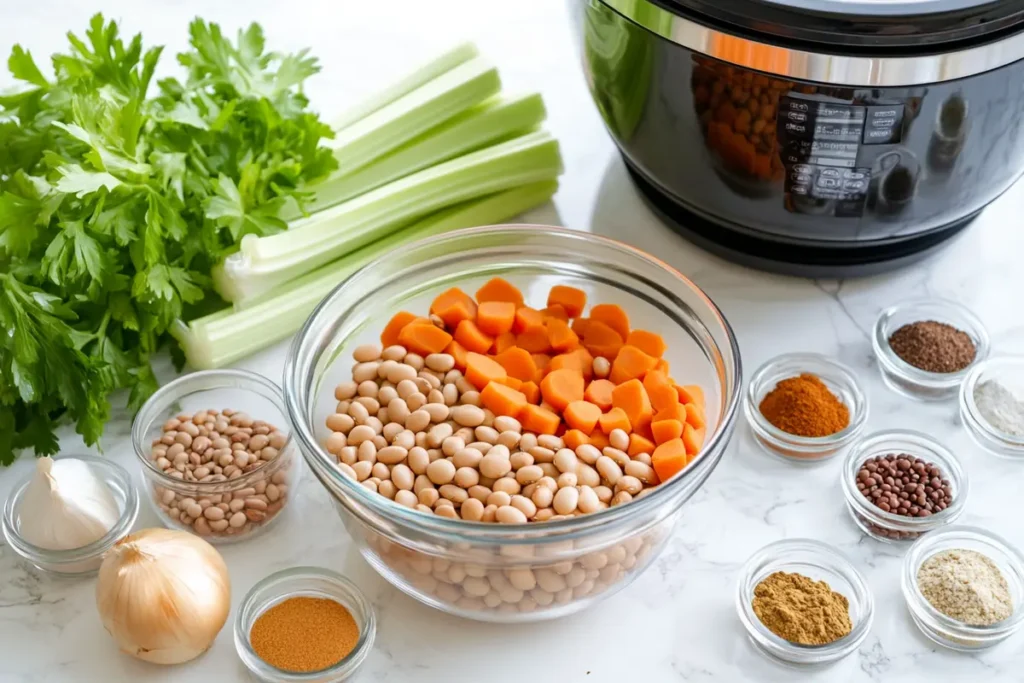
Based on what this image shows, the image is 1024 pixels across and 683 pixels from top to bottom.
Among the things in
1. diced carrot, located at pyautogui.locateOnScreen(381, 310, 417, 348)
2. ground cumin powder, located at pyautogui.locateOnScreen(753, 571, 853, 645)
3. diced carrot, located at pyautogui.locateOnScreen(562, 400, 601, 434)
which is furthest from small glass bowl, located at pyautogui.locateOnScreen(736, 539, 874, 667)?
diced carrot, located at pyautogui.locateOnScreen(381, 310, 417, 348)

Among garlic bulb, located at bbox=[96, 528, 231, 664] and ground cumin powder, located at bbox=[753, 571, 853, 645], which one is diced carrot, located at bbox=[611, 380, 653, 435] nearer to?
ground cumin powder, located at bbox=[753, 571, 853, 645]

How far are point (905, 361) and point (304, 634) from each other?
77 centimetres

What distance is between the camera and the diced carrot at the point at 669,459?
1.17m

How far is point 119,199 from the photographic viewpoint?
1.31m

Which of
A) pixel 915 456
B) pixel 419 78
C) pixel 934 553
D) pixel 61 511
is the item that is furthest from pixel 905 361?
pixel 61 511

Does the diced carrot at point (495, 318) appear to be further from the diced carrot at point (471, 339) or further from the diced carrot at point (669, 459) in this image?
the diced carrot at point (669, 459)

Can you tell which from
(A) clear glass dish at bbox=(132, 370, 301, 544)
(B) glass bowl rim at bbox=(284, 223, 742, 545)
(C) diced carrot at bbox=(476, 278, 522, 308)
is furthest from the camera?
(C) diced carrot at bbox=(476, 278, 522, 308)

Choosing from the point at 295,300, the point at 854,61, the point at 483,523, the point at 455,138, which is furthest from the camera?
the point at 455,138

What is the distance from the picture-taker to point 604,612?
48.3 inches

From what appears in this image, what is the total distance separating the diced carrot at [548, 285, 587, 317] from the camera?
4.50 feet

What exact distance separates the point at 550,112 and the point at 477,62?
0.21 metres

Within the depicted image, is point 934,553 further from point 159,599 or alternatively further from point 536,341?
point 159,599

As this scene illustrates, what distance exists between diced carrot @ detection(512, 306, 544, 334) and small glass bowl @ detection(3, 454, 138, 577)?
0.46 m

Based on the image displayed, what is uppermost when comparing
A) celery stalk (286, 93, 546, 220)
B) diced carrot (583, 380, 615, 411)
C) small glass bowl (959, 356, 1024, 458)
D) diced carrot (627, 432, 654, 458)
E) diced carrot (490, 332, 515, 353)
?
celery stalk (286, 93, 546, 220)
